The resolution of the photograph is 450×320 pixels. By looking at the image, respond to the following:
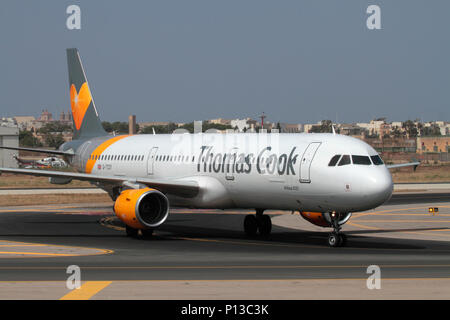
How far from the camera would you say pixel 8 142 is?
130m

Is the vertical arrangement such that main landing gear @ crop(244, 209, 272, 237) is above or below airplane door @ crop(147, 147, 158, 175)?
below

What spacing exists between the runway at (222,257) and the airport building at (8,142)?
8135cm

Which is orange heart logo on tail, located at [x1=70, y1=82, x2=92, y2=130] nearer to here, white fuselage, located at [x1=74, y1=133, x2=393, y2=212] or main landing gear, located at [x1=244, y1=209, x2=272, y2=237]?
white fuselage, located at [x1=74, y1=133, x2=393, y2=212]

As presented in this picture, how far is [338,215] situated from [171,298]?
12.8 m

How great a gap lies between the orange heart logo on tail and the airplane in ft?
20.9

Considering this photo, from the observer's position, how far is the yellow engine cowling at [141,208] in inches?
1230

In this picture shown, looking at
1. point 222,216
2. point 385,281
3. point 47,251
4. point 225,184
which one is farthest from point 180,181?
point 385,281

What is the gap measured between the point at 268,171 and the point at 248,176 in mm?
1125

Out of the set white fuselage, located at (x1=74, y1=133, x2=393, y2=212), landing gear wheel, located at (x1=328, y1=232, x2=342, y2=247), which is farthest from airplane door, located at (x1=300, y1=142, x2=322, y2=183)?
landing gear wheel, located at (x1=328, y1=232, x2=342, y2=247)

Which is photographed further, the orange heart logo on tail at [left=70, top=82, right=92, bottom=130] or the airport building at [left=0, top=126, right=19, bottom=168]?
the airport building at [left=0, top=126, right=19, bottom=168]

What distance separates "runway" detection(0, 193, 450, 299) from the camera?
18.5m

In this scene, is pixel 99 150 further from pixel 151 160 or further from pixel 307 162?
pixel 307 162

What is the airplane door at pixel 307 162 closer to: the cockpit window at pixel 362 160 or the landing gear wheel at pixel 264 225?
the cockpit window at pixel 362 160

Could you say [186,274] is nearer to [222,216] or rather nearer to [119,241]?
[119,241]
